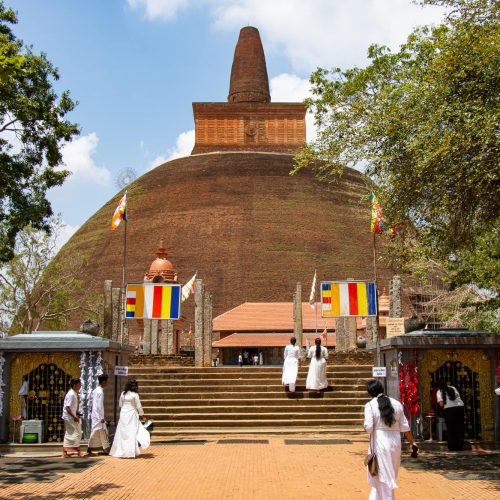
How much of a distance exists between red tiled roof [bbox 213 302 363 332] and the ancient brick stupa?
3.12 metres

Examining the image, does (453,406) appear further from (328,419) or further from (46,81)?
(46,81)

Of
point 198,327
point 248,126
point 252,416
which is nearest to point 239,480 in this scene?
point 252,416

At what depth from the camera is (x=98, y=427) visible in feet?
38.2

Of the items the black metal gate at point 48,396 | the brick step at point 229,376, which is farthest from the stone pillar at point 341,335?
the black metal gate at point 48,396

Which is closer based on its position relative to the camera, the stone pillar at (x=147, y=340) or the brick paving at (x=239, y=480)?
the brick paving at (x=239, y=480)

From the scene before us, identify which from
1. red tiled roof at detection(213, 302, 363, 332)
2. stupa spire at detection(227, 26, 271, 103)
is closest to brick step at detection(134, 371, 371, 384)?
red tiled roof at detection(213, 302, 363, 332)

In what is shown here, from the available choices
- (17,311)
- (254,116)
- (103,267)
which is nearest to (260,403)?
(17,311)

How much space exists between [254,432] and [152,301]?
4.30 meters

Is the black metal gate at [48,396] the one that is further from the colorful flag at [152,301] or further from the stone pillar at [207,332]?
the stone pillar at [207,332]

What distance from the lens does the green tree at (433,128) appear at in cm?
973

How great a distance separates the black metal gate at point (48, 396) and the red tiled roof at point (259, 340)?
69.4ft

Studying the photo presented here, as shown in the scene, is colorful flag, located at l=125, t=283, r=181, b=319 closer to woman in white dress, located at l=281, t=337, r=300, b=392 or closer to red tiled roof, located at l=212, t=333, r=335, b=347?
woman in white dress, located at l=281, t=337, r=300, b=392

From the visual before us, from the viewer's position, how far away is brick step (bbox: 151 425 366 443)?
47.8ft

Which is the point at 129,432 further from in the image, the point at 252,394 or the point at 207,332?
the point at 207,332
